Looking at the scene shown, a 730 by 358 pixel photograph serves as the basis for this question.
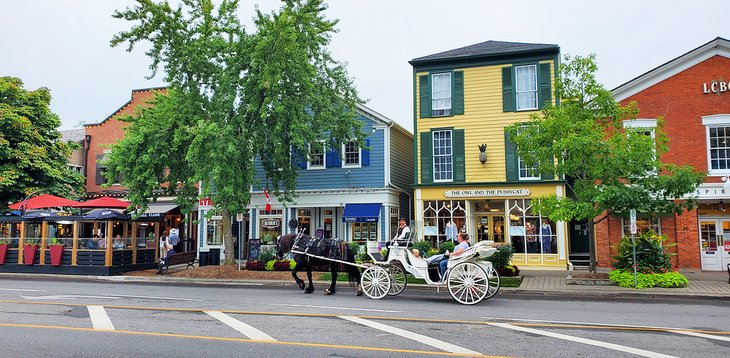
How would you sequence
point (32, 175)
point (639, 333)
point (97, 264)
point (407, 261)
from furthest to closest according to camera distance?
point (32, 175)
point (97, 264)
point (407, 261)
point (639, 333)

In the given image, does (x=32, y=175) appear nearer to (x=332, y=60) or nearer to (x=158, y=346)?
(x=332, y=60)

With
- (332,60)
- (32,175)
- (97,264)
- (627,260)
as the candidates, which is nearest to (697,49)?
(627,260)

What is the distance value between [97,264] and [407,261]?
47.3 feet

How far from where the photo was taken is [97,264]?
69.6ft

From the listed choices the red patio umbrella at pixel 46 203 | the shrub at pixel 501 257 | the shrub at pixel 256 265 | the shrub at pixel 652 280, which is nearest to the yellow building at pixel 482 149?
the shrub at pixel 501 257

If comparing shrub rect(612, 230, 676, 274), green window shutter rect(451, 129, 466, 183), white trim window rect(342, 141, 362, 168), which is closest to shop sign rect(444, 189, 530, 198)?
green window shutter rect(451, 129, 466, 183)

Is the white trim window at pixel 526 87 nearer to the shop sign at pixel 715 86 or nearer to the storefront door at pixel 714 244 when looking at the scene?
the shop sign at pixel 715 86

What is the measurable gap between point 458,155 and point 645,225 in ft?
26.5

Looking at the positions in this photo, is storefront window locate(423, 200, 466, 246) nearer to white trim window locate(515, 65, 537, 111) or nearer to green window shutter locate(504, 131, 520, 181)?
green window shutter locate(504, 131, 520, 181)

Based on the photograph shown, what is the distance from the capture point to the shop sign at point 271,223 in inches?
1035

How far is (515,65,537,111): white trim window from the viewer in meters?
22.8

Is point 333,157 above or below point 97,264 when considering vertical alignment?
above

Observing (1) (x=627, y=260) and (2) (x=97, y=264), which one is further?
(2) (x=97, y=264)

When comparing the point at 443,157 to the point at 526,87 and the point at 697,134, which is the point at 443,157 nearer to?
the point at 526,87
